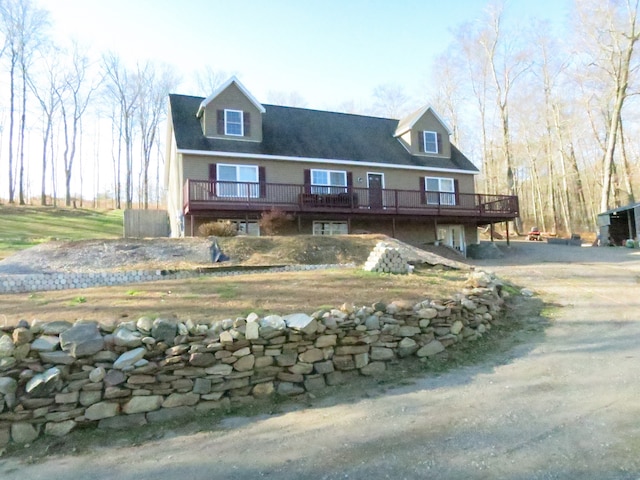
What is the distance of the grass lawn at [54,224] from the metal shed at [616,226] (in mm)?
28388

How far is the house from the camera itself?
17.8 m

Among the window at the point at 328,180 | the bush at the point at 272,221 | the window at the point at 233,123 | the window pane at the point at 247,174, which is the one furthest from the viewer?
the window at the point at 328,180

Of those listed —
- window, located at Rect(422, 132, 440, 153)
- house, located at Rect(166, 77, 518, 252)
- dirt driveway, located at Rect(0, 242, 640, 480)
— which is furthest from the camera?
window, located at Rect(422, 132, 440, 153)

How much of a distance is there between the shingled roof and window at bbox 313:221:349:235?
3.21 meters

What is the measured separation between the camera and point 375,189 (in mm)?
19438

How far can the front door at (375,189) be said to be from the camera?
19789mm

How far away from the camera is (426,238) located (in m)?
21.7

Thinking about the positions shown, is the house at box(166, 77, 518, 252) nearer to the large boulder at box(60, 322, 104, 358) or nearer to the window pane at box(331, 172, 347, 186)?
the window pane at box(331, 172, 347, 186)

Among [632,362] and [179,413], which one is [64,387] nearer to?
[179,413]

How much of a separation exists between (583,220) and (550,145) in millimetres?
10910

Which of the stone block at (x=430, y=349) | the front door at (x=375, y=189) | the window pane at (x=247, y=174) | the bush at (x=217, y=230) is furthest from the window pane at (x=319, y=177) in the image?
the stone block at (x=430, y=349)

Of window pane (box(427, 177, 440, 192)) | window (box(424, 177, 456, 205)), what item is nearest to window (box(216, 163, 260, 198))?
window (box(424, 177, 456, 205))

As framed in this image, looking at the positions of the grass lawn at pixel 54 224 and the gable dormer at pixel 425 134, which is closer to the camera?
the grass lawn at pixel 54 224

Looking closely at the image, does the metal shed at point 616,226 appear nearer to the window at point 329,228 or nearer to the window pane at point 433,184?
the window pane at point 433,184
